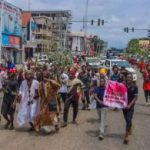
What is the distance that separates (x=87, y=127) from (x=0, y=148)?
163 inches

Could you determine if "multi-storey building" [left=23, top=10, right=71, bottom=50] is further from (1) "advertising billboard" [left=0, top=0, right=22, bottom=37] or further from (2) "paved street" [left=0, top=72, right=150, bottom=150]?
(2) "paved street" [left=0, top=72, right=150, bottom=150]

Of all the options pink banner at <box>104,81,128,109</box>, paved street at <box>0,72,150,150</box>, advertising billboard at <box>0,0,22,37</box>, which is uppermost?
advertising billboard at <box>0,0,22,37</box>

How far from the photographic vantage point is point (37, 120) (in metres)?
14.0

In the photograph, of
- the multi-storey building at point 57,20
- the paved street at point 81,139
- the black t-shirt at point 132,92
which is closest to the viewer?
the paved street at point 81,139

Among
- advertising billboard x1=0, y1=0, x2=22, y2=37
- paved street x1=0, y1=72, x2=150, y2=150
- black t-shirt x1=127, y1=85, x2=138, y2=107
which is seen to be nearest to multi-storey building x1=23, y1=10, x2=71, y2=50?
advertising billboard x1=0, y1=0, x2=22, y2=37

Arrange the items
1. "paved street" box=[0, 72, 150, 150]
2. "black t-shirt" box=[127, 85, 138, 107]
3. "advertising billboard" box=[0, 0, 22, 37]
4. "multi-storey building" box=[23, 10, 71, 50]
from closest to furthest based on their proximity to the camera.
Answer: "paved street" box=[0, 72, 150, 150]
"black t-shirt" box=[127, 85, 138, 107]
"advertising billboard" box=[0, 0, 22, 37]
"multi-storey building" box=[23, 10, 71, 50]

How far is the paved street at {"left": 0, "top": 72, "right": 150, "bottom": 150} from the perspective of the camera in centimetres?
1211

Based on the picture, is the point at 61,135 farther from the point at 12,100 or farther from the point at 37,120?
the point at 12,100

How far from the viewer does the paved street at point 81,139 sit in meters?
12.1

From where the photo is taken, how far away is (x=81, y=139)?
518 inches

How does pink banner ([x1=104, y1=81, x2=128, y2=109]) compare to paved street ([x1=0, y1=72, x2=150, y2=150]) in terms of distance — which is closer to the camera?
paved street ([x1=0, y1=72, x2=150, y2=150])

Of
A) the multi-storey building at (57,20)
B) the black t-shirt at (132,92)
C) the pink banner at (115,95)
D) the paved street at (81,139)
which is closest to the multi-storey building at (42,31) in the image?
the multi-storey building at (57,20)

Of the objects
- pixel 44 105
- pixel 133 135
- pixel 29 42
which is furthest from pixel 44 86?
pixel 29 42

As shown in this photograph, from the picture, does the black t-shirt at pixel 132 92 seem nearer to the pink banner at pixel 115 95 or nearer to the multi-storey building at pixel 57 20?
the pink banner at pixel 115 95
